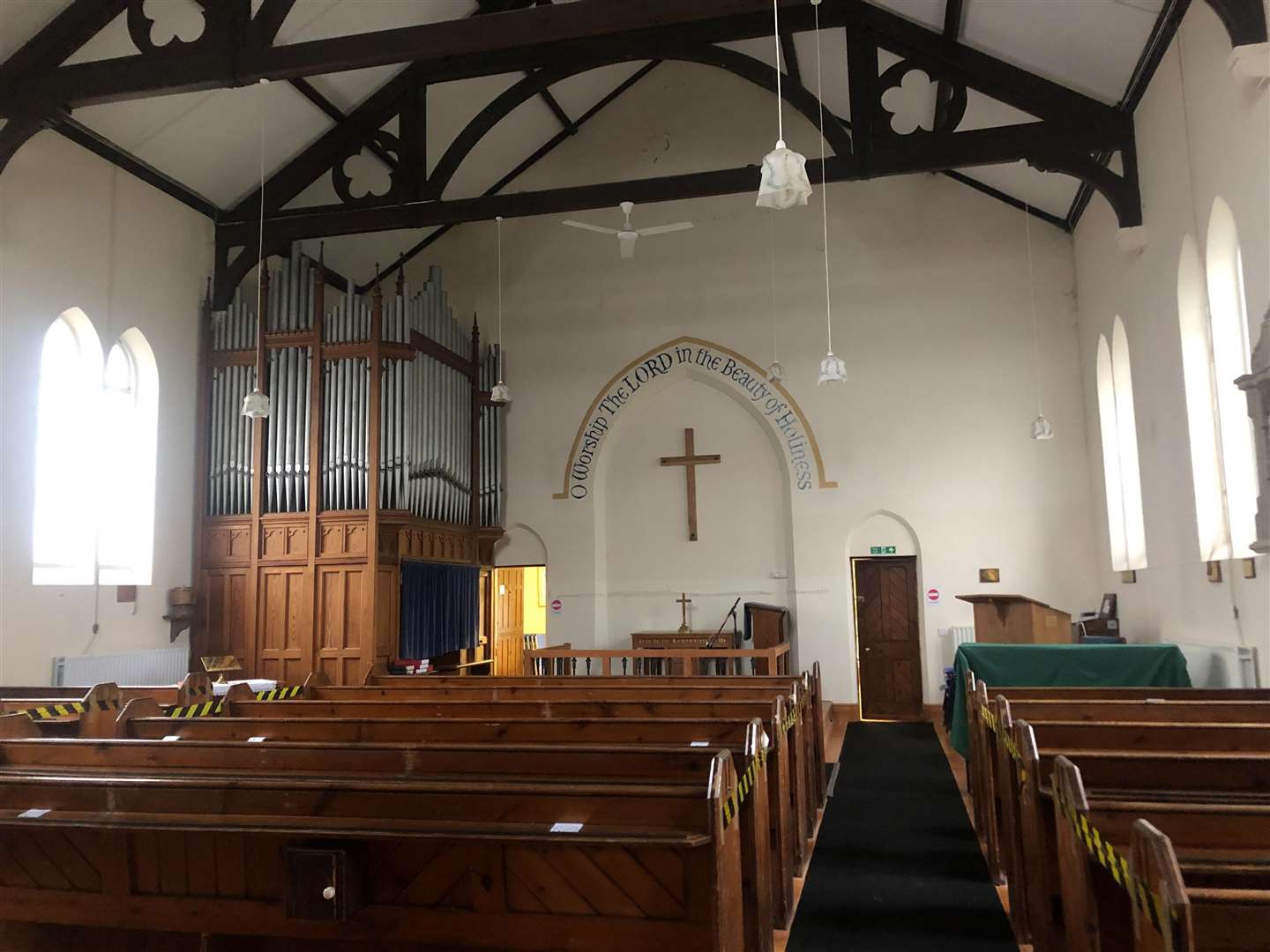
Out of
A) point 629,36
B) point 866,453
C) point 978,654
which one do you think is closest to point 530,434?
point 866,453

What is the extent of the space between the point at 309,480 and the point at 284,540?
2.06 feet

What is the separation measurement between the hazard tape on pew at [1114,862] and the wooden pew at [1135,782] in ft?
1.31

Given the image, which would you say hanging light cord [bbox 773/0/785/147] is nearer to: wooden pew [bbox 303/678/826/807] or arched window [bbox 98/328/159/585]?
wooden pew [bbox 303/678/826/807]

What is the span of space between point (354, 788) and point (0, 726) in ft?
7.18

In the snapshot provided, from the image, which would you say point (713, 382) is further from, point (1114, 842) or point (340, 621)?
point (1114, 842)

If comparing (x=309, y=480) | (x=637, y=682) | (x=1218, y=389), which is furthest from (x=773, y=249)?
(x=637, y=682)

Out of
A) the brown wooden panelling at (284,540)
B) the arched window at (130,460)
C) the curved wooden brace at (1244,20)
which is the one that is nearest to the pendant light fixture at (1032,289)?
the curved wooden brace at (1244,20)

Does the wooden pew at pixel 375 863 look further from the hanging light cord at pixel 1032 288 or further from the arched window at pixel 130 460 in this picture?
the hanging light cord at pixel 1032 288

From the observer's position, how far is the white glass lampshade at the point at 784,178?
4375 mm

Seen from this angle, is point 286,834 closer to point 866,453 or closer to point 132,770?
point 132,770

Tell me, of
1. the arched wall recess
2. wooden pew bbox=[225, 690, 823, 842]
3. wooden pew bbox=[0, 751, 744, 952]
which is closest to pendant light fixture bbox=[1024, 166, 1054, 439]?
the arched wall recess

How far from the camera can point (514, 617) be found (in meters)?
14.0

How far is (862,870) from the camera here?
188 inches

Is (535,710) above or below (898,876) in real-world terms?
Result: above
